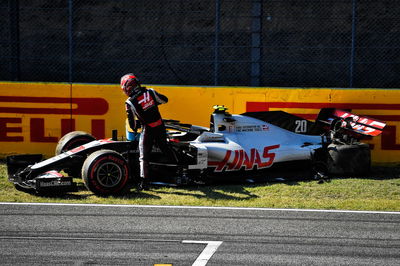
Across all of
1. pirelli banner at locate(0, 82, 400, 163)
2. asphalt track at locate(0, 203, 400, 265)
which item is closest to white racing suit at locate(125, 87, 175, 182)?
asphalt track at locate(0, 203, 400, 265)

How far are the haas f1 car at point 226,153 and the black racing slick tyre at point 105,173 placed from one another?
14 millimetres

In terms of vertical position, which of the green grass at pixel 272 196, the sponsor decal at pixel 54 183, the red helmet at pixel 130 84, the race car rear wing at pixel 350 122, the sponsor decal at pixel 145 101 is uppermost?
the red helmet at pixel 130 84

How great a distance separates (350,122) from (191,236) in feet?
15.5

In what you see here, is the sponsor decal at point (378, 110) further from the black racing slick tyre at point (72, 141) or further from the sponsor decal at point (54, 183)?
the sponsor decal at point (54, 183)

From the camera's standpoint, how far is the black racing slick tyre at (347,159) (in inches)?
405

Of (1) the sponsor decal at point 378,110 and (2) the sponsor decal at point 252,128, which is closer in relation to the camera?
(2) the sponsor decal at point 252,128

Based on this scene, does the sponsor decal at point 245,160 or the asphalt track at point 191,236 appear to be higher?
the sponsor decal at point 245,160

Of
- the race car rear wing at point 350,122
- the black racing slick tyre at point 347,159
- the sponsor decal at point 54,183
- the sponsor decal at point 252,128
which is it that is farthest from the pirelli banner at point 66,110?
the sponsor decal at point 54,183

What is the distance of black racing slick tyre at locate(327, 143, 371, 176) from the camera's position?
33.8ft

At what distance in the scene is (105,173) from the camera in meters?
9.17

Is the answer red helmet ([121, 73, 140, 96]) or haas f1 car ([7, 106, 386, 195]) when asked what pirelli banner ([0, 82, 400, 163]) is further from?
red helmet ([121, 73, 140, 96])

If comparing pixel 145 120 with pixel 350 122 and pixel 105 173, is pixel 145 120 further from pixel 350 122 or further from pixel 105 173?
pixel 350 122

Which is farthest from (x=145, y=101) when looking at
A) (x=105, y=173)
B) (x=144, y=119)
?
(x=105, y=173)

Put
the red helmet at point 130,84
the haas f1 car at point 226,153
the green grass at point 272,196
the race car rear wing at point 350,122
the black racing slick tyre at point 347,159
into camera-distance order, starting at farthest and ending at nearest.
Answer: the race car rear wing at point 350,122 → the black racing slick tyre at point 347,159 → the red helmet at point 130,84 → the haas f1 car at point 226,153 → the green grass at point 272,196
